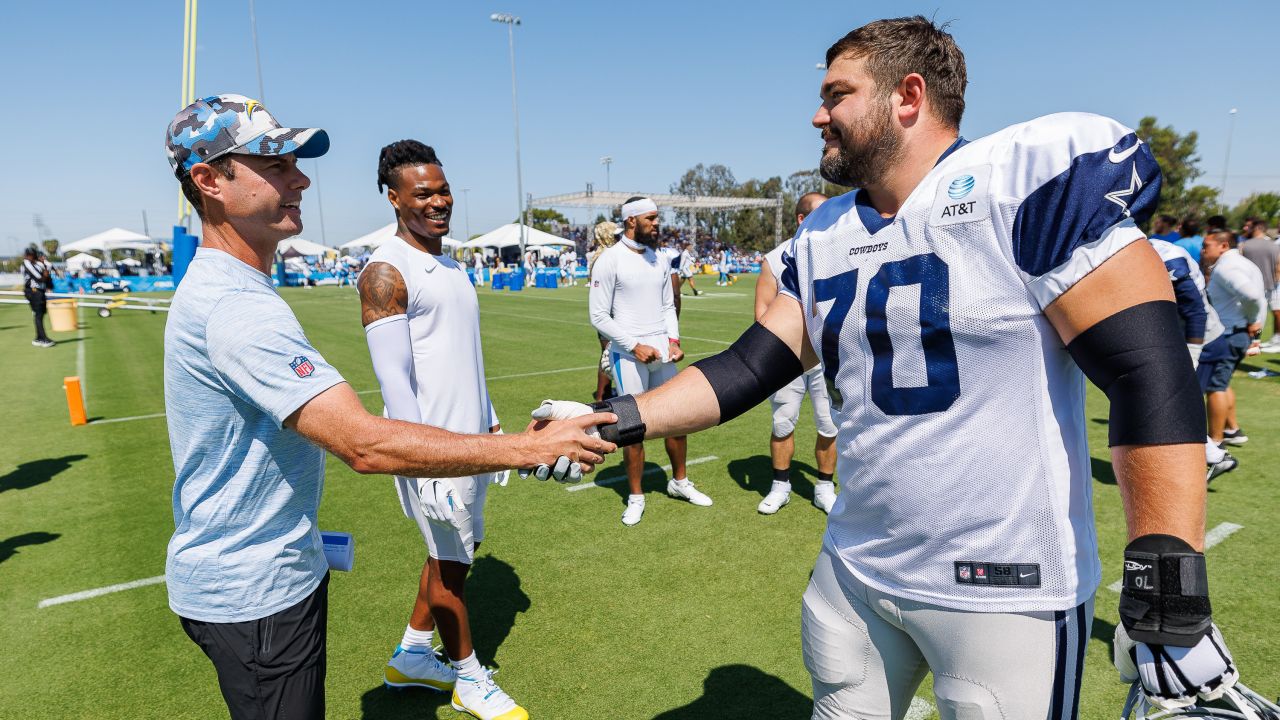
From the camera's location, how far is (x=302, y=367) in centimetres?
181

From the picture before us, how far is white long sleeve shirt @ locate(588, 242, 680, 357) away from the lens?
5.85 m

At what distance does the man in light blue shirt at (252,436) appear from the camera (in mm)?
1824

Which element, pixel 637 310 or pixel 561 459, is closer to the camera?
pixel 561 459

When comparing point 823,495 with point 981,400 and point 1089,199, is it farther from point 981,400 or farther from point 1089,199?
point 1089,199

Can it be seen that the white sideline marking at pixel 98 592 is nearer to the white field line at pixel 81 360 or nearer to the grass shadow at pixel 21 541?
the grass shadow at pixel 21 541

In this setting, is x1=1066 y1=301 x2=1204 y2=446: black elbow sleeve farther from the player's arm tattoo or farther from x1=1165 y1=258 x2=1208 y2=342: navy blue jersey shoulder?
x1=1165 y1=258 x2=1208 y2=342: navy blue jersey shoulder

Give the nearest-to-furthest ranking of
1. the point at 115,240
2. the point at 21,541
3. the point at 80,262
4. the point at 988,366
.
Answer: the point at 988,366 < the point at 21,541 < the point at 115,240 < the point at 80,262

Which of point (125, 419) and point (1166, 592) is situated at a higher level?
point (1166, 592)

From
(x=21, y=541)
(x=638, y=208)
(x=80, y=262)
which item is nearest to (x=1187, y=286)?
(x=638, y=208)

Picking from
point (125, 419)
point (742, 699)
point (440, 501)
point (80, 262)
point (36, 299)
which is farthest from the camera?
point (80, 262)

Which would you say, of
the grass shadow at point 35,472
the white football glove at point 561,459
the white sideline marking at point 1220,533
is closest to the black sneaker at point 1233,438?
the white sideline marking at point 1220,533

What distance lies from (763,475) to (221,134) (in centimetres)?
547

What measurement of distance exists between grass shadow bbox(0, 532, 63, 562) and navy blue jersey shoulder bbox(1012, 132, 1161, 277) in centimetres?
667

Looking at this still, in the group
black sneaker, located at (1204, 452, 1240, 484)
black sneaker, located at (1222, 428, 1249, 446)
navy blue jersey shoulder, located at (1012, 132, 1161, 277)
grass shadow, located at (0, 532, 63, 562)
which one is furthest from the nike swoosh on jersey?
black sneaker, located at (1222, 428, 1249, 446)
